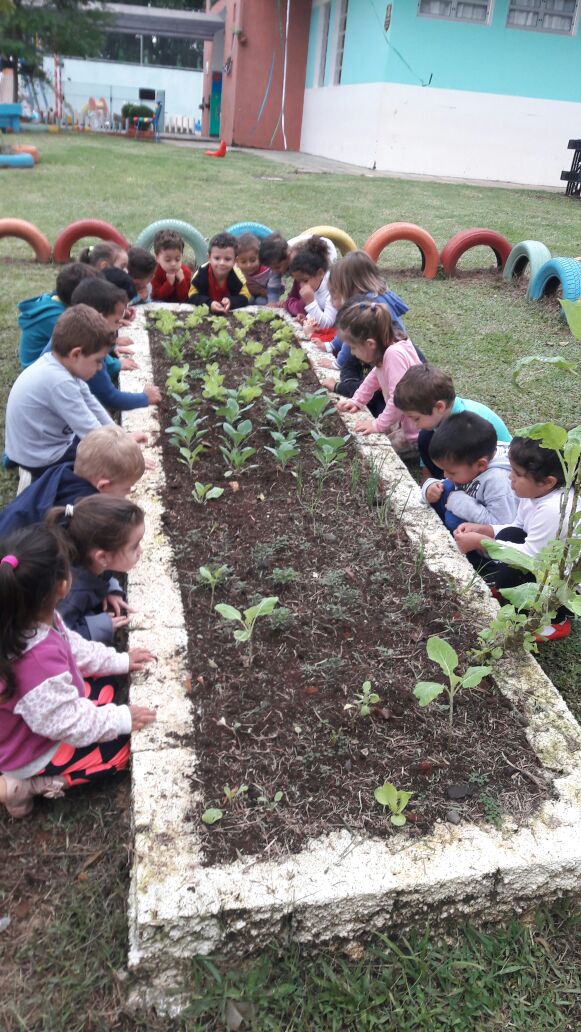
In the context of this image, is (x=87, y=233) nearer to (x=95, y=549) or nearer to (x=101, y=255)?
(x=101, y=255)

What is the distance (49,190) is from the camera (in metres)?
13.0

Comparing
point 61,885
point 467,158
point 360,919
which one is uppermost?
point 467,158

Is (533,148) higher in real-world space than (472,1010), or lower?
higher

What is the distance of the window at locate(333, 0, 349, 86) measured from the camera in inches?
741

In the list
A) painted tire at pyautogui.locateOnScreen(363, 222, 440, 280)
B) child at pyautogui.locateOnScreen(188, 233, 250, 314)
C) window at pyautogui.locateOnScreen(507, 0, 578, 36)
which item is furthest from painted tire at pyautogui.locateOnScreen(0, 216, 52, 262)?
window at pyautogui.locateOnScreen(507, 0, 578, 36)

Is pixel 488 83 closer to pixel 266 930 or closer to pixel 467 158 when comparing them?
pixel 467 158

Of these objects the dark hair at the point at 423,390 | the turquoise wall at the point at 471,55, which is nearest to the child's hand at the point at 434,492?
the dark hair at the point at 423,390

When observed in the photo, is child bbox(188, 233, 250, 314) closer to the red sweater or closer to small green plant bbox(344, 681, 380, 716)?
the red sweater

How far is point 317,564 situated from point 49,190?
12.4 m

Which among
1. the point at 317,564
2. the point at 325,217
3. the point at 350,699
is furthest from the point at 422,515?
the point at 325,217

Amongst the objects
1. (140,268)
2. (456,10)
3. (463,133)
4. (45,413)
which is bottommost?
(45,413)

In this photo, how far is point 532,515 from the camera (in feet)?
9.48

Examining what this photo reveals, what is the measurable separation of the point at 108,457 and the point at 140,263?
3.22 metres

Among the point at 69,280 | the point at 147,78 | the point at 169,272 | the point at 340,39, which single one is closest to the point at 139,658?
the point at 69,280
